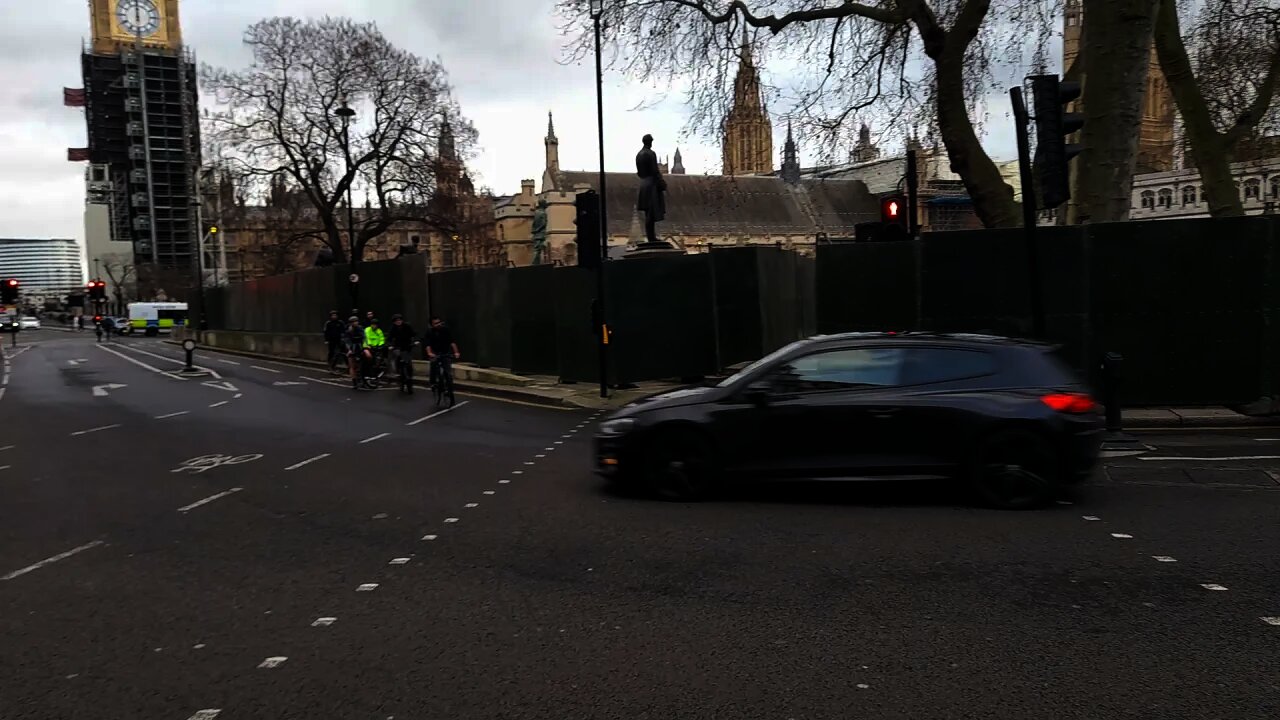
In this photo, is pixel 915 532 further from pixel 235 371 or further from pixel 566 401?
pixel 235 371

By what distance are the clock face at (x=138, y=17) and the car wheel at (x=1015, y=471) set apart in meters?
134

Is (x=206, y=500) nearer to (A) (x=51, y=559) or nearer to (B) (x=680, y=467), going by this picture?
(A) (x=51, y=559)

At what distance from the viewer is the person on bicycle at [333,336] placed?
2409 centimetres

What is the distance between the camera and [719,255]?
54.5 feet

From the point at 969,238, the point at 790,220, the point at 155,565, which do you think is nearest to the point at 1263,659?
the point at 155,565

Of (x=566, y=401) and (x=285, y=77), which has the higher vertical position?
(x=285, y=77)

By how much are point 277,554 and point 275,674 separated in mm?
2419

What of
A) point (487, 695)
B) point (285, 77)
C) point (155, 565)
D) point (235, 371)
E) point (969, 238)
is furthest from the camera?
point (285, 77)

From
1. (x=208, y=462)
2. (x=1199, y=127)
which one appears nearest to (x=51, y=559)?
(x=208, y=462)

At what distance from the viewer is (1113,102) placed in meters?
13.5

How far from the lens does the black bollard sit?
1002 centimetres

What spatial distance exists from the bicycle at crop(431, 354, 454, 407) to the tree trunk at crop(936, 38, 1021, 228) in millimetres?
10255

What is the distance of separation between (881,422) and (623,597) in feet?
10.4

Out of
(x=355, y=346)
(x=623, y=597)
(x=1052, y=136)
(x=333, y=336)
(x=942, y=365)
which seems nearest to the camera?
(x=623, y=597)
